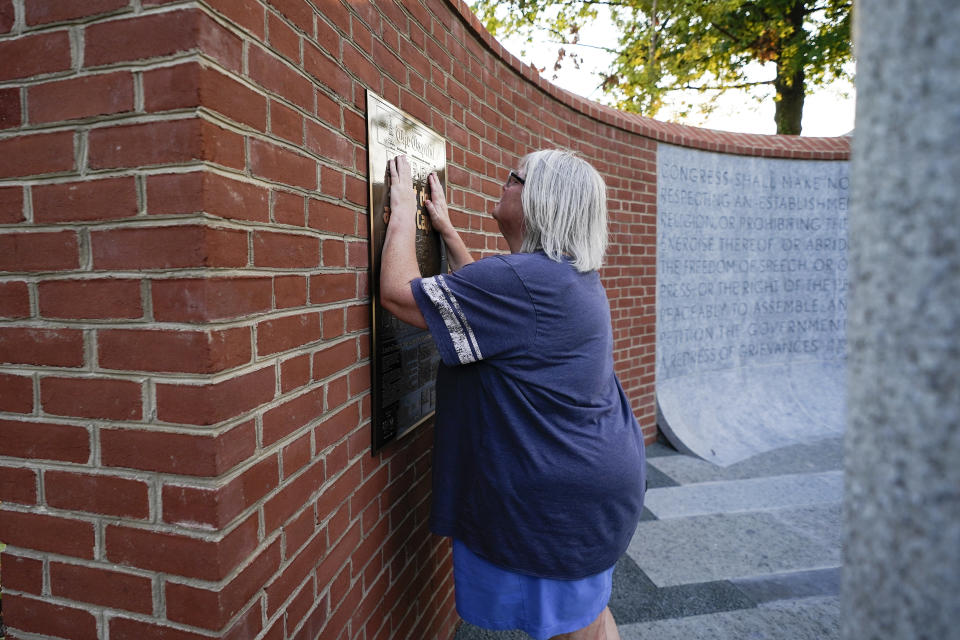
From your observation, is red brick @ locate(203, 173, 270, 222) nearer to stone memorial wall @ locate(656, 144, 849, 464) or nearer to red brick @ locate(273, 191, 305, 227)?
red brick @ locate(273, 191, 305, 227)

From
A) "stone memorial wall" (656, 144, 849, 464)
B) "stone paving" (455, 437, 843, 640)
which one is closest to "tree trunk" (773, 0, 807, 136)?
"stone memorial wall" (656, 144, 849, 464)

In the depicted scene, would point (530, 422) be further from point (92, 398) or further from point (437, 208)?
point (92, 398)

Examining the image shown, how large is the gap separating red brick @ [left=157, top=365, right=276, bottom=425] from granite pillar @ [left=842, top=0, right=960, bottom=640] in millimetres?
1038

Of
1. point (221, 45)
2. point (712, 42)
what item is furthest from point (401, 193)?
point (712, 42)

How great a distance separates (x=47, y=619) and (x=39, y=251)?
0.81m

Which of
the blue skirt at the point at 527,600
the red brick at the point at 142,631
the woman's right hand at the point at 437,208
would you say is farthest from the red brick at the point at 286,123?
the blue skirt at the point at 527,600

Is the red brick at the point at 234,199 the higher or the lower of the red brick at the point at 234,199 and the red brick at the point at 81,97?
the lower

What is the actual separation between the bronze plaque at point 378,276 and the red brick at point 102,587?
80cm

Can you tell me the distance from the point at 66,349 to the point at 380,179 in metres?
0.98

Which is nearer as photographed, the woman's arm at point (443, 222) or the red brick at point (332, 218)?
the red brick at point (332, 218)

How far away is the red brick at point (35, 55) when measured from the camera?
1.14 metres

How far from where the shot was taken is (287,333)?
136 cm

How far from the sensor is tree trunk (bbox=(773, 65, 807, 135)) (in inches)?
432

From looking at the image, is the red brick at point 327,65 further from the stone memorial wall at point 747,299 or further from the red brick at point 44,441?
the stone memorial wall at point 747,299
